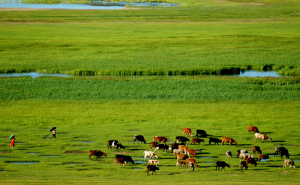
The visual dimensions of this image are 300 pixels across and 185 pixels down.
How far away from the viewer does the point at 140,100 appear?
32.6 m

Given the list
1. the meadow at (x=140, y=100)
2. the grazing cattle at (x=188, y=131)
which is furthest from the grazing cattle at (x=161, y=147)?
the grazing cattle at (x=188, y=131)

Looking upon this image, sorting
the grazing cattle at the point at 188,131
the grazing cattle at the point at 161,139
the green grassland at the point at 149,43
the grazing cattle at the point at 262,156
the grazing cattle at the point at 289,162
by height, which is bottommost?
the grazing cattle at the point at 289,162

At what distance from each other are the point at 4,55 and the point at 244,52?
1276 inches

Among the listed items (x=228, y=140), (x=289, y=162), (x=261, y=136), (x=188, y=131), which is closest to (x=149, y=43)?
(x=188, y=131)

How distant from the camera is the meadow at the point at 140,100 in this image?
1784 centimetres

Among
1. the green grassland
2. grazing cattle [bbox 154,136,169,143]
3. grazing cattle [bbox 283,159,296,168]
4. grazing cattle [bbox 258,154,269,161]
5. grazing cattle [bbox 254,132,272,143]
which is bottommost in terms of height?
grazing cattle [bbox 283,159,296,168]

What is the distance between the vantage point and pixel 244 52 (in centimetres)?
Answer: 5431

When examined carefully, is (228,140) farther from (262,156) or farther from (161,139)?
(161,139)

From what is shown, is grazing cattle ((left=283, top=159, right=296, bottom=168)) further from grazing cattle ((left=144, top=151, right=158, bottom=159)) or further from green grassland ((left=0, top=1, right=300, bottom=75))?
green grassland ((left=0, top=1, right=300, bottom=75))

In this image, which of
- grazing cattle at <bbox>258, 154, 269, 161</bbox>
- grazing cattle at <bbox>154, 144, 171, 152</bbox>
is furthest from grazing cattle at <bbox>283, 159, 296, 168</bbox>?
Answer: grazing cattle at <bbox>154, 144, 171, 152</bbox>

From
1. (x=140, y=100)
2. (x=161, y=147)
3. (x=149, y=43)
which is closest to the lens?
(x=161, y=147)

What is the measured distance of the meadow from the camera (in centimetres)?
1784

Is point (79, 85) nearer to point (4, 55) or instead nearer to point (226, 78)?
point (226, 78)

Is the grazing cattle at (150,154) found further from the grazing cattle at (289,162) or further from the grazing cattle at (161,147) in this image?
the grazing cattle at (289,162)
